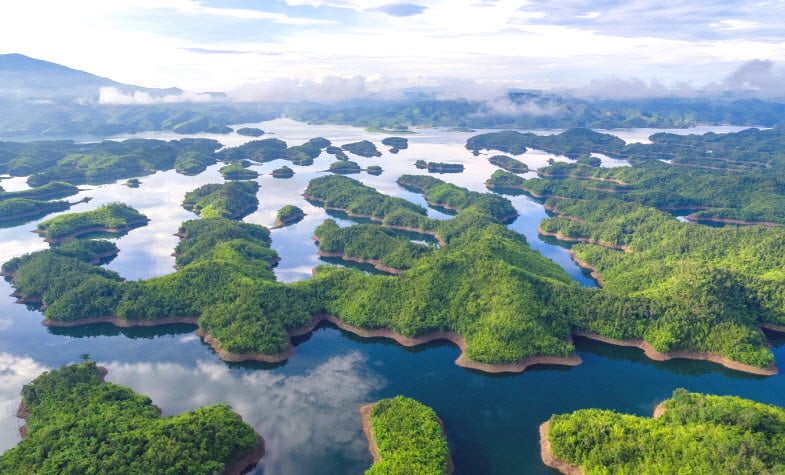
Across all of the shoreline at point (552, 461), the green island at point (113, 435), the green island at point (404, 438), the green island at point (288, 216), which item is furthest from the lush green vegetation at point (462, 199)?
the green island at point (113, 435)

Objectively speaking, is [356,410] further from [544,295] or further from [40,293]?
[40,293]

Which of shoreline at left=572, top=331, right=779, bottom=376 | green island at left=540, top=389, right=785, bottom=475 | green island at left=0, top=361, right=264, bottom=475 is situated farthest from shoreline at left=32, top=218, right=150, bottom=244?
green island at left=540, top=389, right=785, bottom=475

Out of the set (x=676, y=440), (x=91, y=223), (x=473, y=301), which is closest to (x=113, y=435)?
(x=473, y=301)

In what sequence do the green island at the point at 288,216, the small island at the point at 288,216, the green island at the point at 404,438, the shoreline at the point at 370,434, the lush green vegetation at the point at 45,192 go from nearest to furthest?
the green island at the point at 404,438
the shoreline at the point at 370,434
the small island at the point at 288,216
the green island at the point at 288,216
the lush green vegetation at the point at 45,192

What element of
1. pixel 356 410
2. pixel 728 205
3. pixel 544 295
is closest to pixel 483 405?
Answer: pixel 356 410

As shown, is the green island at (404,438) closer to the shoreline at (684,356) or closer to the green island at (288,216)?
the shoreline at (684,356)

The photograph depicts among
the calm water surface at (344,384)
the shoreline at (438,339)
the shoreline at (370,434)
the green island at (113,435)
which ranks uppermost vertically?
the green island at (113,435)

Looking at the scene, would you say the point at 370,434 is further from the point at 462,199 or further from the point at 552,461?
the point at 462,199
